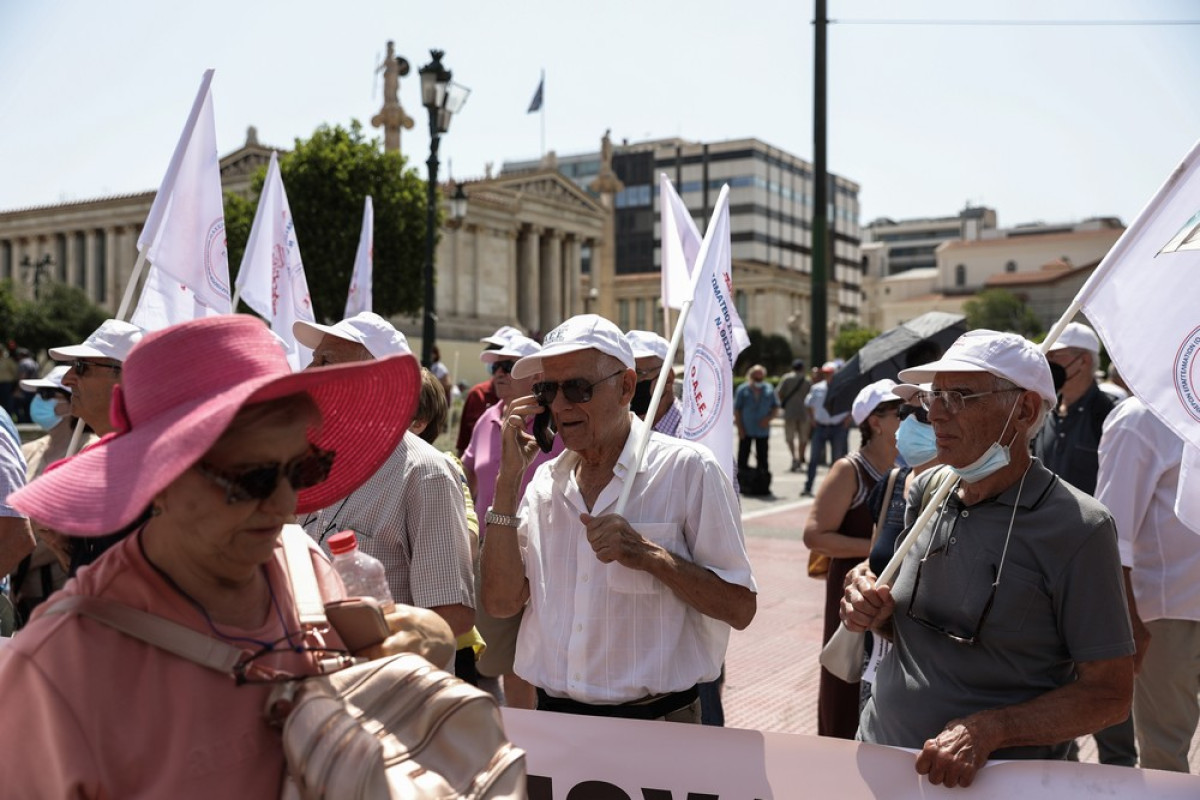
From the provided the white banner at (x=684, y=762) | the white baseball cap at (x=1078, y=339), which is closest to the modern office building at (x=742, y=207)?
the white baseball cap at (x=1078, y=339)

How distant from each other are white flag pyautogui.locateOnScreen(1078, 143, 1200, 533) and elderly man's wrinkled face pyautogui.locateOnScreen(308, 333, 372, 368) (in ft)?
7.63

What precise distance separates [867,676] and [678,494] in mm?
→ 1084

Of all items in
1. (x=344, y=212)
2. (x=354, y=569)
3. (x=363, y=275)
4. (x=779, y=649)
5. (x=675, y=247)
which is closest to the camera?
(x=354, y=569)

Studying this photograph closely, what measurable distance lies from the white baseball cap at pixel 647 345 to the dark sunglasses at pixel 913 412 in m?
1.32

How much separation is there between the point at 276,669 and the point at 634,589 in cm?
171

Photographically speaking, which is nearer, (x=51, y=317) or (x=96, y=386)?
(x=96, y=386)

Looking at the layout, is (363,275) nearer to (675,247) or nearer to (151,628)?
(675,247)

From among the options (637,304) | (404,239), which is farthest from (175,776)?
(637,304)

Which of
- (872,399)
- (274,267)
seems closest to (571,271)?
(274,267)

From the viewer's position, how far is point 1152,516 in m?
4.57

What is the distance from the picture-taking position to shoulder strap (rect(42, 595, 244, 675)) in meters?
1.63

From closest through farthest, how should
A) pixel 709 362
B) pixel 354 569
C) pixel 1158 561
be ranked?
pixel 354 569, pixel 1158 561, pixel 709 362

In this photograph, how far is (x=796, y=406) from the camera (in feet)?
68.5

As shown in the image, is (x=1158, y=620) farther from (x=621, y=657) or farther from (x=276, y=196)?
(x=276, y=196)
